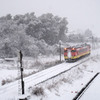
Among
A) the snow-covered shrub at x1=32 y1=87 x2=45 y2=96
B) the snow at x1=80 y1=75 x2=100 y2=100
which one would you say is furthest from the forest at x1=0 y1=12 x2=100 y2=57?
the snow-covered shrub at x1=32 y1=87 x2=45 y2=96


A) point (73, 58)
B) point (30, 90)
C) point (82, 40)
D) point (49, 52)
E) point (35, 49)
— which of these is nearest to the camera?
point (30, 90)

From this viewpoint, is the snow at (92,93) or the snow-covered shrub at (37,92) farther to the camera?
the snow at (92,93)

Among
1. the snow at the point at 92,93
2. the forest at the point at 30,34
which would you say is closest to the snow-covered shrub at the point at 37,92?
the snow at the point at 92,93

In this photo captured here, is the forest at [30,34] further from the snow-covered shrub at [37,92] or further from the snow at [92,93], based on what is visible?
the snow-covered shrub at [37,92]

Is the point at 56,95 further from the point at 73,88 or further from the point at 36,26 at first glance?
the point at 36,26

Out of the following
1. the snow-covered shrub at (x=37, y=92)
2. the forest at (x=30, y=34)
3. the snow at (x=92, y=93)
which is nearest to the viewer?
the snow-covered shrub at (x=37, y=92)

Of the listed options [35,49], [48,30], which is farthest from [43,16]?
[35,49]

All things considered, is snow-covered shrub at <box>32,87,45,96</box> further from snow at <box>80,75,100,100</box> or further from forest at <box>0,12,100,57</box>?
forest at <box>0,12,100,57</box>

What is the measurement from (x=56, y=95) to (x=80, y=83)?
566cm

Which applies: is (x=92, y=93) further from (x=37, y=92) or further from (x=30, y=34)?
(x=30, y=34)

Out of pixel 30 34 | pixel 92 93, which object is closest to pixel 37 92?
pixel 92 93

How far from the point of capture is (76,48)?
2880cm

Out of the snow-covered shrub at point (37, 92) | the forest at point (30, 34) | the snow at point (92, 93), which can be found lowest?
the snow at point (92, 93)

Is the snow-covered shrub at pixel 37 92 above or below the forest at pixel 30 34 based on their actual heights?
below
